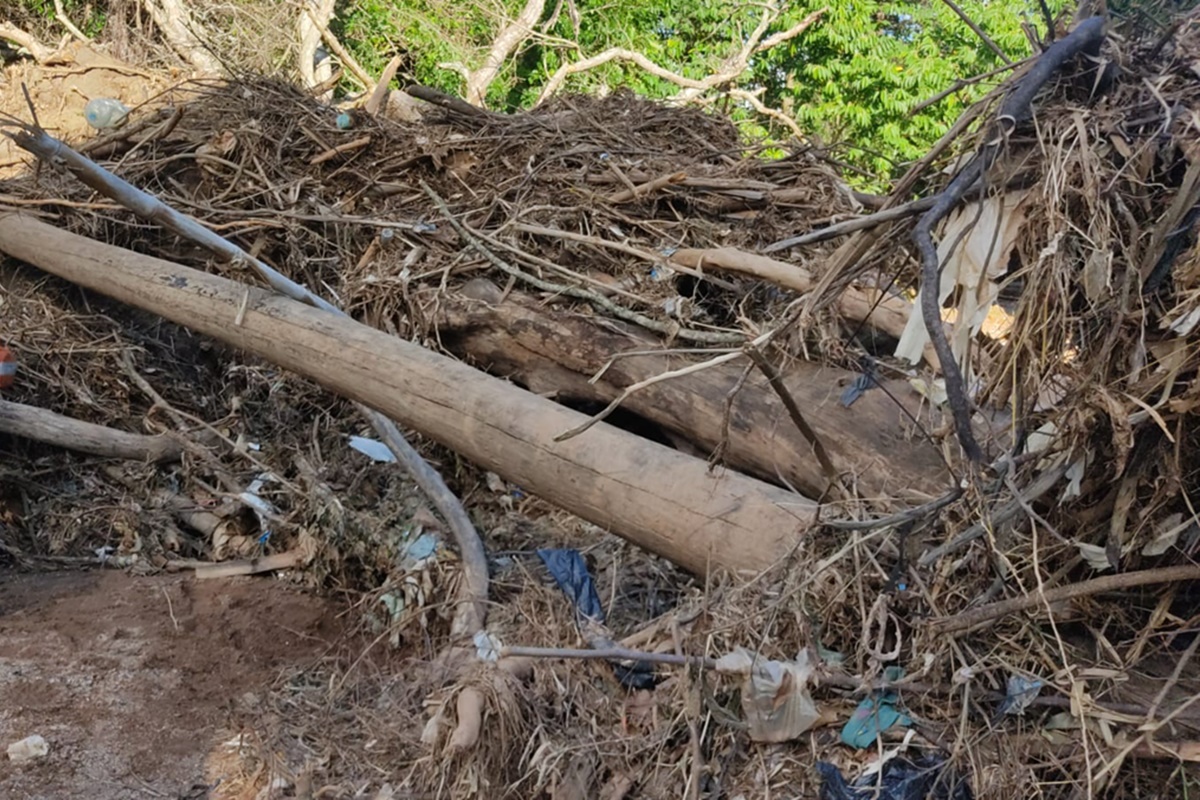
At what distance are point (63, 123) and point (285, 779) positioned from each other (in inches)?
235

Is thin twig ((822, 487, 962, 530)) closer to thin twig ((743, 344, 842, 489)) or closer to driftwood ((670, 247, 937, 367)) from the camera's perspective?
thin twig ((743, 344, 842, 489))

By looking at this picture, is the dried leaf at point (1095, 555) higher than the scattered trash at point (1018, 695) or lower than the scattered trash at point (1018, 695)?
higher

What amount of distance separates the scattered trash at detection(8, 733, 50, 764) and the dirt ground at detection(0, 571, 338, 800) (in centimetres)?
2

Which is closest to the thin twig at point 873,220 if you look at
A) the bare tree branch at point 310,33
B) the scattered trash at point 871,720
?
the scattered trash at point 871,720

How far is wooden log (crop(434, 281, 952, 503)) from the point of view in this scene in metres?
2.77

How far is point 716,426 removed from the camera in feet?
10.7

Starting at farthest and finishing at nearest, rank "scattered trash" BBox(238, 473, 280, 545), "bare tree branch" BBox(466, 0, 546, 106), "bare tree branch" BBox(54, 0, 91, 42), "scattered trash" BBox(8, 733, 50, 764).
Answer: "bare tree branch" BBox(466, 0, 546, 106)
"bare tree branch" BBox(54, 0, 91, 42)
"scattered trash" BBox(238, 473, 280, 545)
"scattered trash" BBox(8, 733, 50, 764)

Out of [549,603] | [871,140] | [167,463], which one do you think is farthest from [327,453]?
[871,140]

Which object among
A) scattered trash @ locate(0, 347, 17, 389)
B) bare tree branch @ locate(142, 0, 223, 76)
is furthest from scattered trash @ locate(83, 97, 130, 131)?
bare tree branch @ locate(142, 0, 223, 76)

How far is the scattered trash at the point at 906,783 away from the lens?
1848 mm

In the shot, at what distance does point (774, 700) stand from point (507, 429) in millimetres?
1296

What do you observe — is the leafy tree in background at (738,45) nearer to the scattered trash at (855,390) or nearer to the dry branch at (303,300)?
the dry branch at (303,300)

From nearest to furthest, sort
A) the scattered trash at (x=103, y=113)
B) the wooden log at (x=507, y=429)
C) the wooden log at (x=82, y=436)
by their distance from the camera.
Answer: the wooden log at (x=507, y=429), the wooden log at (x=82, y=436), the scattered trash at (x=103, y=113)

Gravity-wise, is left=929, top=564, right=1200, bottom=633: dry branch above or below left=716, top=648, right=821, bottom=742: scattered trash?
above
